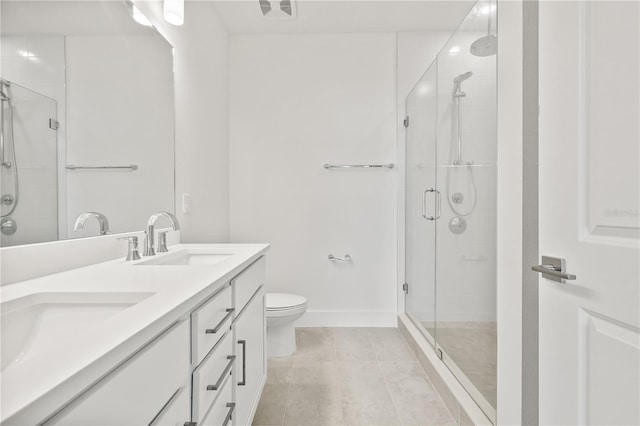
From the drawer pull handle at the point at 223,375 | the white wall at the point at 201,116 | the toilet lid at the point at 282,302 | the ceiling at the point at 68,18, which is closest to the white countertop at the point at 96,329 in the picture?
the drawer pull handle at the point at 223,375

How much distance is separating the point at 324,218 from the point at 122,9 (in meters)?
1.90

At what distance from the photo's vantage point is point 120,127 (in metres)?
1.31

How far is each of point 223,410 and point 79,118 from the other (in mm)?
1084

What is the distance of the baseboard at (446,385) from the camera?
54.4 inches

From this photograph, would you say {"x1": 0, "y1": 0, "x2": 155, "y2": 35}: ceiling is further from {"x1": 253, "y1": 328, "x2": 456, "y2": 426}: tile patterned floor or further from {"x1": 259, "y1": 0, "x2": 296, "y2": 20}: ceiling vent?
{"x1": 253, "y1": 328, "x2": 456, "y2": 426}: tile patterned floor

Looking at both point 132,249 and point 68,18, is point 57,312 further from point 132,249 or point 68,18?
point 68,18

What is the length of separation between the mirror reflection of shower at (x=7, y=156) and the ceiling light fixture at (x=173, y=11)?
0.92 m

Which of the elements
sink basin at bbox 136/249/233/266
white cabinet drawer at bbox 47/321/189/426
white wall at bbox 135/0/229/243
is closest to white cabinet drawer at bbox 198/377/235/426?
white cabinet drawer at bbox 47/321/189/426

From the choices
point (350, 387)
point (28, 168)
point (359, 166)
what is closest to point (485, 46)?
point (359, 166)

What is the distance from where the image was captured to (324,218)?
276cm

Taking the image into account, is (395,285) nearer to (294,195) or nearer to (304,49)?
(294,195)

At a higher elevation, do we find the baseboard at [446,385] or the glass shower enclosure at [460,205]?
the glass shower enclosure at [460,205]

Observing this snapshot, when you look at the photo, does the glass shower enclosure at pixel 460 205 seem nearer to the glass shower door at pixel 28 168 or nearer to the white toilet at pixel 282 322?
the white toilet at pixel 282 322
